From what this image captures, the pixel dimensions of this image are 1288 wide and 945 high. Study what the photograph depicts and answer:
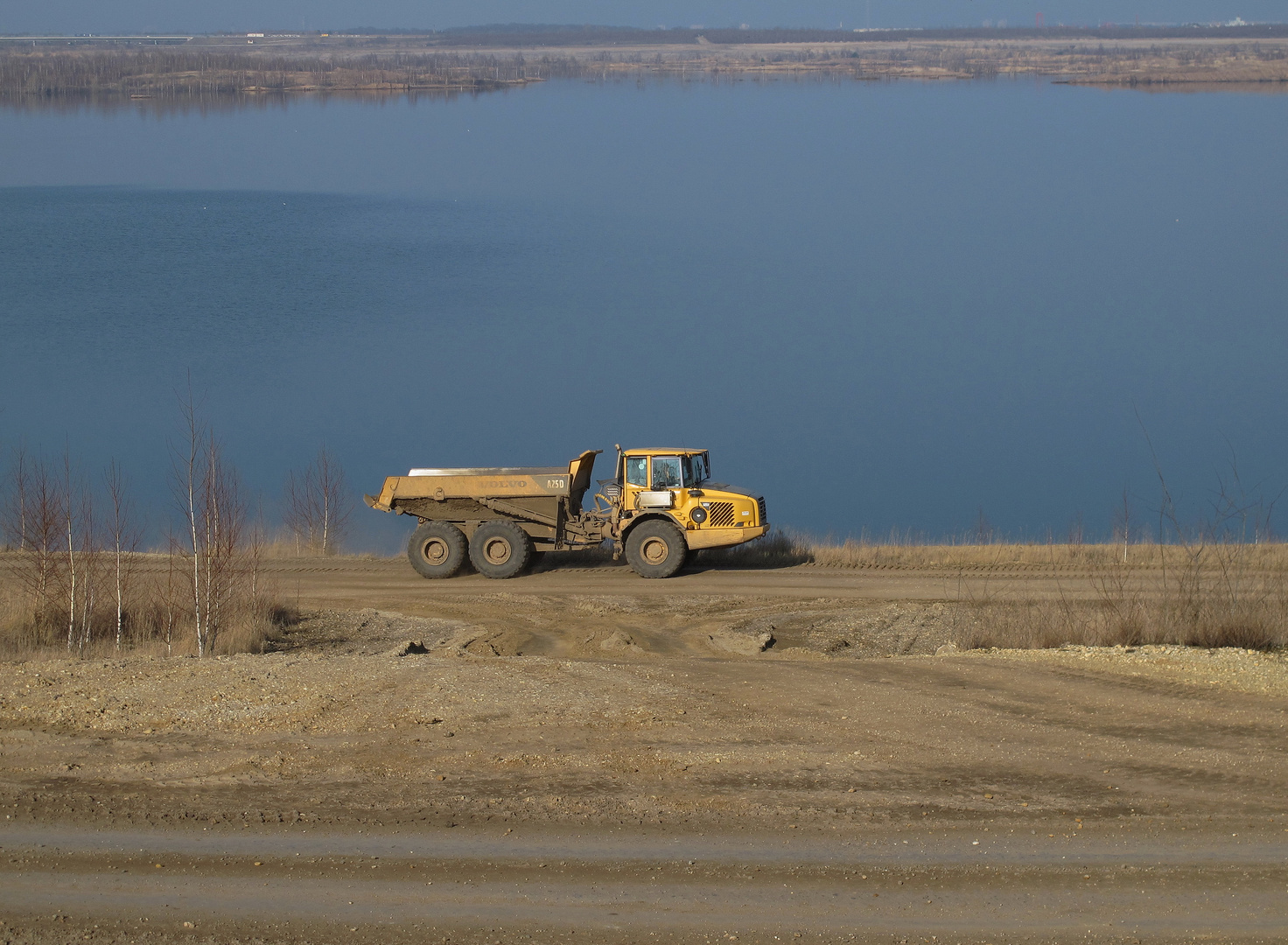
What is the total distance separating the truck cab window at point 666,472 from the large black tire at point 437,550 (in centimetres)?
390

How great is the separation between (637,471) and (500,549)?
301cm

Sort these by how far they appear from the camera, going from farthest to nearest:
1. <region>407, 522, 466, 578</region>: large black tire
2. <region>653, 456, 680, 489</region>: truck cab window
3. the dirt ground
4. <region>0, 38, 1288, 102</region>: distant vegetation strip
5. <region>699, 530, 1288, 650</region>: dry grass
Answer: <region>0, 38, 1288, 102</region>: distant vegetation strip
<region>407, 522, 466, 578</region>: large black tire
<region>653, 456, 680, 489</region>: truck cab window
<region>699, 530, 1288, 650</region>: dry grass
the dirt ground

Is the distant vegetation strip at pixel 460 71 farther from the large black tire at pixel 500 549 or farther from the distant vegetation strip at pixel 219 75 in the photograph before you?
the large black tire at pixel 500 549

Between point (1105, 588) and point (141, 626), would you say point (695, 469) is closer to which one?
point (1105, 588)

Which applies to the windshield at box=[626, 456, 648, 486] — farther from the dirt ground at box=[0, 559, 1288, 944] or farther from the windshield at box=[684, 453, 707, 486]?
the dirt ground at box=[0, 559, 1288, 944]

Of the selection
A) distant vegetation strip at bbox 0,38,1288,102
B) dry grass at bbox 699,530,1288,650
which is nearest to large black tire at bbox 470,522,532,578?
dry grass at bbox 699,530,1288,650

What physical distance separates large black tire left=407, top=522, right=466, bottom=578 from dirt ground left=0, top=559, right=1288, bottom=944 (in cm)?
791

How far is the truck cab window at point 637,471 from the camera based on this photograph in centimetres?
2491

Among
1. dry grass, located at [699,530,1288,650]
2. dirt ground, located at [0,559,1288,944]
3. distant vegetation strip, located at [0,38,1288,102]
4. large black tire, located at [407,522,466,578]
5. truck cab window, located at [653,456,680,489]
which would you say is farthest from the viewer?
distant vegetation strip, located at [0,38,1288,102]

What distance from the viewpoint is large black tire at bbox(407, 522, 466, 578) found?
2538 centimetres

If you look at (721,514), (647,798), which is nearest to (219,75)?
(721,514)

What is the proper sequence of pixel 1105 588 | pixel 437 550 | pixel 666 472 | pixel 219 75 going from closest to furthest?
pixel 1105 588 < pixel 666 472 < pixel 437 550 < pixel 219 75

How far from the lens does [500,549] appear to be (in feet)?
83.0

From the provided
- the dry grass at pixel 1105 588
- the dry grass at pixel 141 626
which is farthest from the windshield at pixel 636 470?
the dry grass at pixel 141 626
